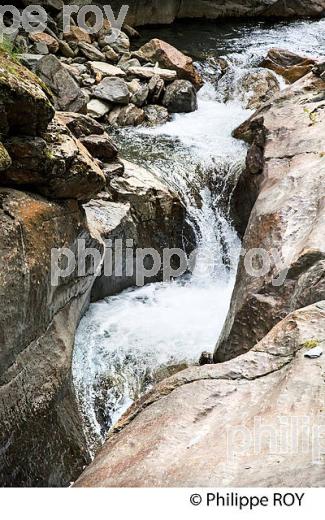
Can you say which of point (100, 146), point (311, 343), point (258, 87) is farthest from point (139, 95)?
point (311, 343)

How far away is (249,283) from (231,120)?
5940 mm

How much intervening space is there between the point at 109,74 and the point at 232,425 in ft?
28.7

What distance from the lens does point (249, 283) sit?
484 cm

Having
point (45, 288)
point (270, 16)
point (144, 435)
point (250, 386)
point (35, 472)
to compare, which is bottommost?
point (35, 472)

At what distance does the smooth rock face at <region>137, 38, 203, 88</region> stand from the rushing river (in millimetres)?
398

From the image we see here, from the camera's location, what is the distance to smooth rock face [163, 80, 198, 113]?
1008cm

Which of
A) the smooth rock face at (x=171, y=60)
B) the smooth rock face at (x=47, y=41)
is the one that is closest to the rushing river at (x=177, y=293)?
the smooth rock face at (x=171, y=60)

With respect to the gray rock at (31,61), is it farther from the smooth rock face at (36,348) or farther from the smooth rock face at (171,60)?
the smooth rock face at (36,348)

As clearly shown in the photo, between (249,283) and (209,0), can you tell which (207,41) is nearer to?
(209,0)

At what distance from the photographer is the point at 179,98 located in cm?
1010

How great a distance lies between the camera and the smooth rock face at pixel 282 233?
4.30 meters

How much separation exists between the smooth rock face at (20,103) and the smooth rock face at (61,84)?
467 cm

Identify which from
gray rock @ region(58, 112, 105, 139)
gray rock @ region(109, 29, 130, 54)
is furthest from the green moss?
gray rock @ region(109, 29, 130, 54)

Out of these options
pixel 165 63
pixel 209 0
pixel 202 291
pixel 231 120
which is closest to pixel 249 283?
pixel 202 291
